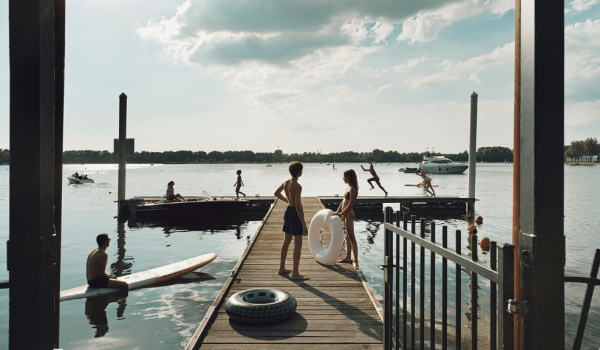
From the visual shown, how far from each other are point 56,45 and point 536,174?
251cm

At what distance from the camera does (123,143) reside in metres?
18.0

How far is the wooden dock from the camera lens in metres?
3.69

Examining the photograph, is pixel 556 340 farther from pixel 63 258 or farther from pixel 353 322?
pixel 63 258

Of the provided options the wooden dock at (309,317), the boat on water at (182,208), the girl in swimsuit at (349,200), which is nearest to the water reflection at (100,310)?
the wooden dock at (309,317)

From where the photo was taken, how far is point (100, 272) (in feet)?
23.8

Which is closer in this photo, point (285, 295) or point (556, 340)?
point (556, 340)

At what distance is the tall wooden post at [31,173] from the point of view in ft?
5.26

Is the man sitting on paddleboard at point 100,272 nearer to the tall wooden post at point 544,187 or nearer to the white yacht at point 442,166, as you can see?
the tall wooden post at point 544,187

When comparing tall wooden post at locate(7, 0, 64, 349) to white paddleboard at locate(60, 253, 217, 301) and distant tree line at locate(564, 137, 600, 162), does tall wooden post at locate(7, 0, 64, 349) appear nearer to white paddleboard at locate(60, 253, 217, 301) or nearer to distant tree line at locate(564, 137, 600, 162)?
white paddleboard at locate(60, 253, 217, 301)

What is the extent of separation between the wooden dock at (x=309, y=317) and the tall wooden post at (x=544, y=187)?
2.62 metres

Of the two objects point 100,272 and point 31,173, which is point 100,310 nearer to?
point 100,272

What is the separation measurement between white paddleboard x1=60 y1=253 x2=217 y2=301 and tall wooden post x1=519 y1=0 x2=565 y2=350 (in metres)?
8.26

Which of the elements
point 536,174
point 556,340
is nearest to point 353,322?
point 556,340

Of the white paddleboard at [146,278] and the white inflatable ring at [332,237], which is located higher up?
the white inflatable ring at [332,237]
